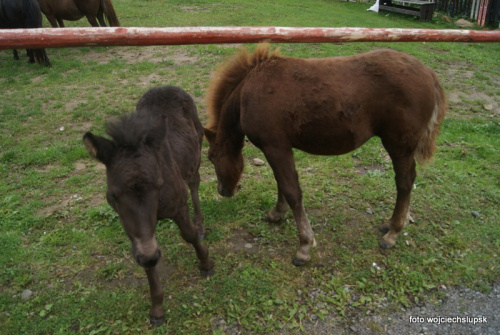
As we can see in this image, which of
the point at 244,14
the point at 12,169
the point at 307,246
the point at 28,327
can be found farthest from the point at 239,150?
the point at 244,14

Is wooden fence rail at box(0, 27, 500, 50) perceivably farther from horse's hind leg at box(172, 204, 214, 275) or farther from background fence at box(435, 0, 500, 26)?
background fence at box(435, 0, 500, 26)

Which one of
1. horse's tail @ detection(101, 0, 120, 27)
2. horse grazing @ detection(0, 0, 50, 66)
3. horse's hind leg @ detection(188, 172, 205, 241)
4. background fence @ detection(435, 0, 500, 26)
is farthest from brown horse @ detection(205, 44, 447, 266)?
background fence @ detection(435, 0, 500, 26)

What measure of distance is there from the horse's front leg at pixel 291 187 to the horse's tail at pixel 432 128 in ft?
4.61

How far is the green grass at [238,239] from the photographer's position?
3.27m

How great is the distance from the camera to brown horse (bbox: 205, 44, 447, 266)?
11.0 ft

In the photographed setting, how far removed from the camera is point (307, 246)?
3.79 m

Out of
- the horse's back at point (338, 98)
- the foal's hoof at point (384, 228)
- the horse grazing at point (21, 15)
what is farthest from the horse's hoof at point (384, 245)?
the horse grazing at point (21, 15)

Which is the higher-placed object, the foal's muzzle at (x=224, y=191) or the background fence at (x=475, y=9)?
the background fence at (x=475, y=9)

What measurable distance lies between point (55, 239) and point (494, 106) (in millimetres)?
8418

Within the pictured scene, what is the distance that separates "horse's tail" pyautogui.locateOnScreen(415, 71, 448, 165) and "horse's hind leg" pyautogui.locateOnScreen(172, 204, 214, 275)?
2.50 metres

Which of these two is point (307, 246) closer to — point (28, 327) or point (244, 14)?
point (28, 327)

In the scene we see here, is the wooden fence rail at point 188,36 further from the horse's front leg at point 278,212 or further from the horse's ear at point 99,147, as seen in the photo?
the horse's front leg at point 278,212

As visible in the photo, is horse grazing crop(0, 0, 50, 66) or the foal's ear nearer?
the foal's ear

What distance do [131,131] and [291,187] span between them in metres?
1.78
